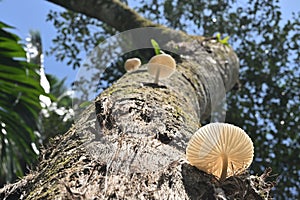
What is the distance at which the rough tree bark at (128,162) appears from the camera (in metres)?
0.96

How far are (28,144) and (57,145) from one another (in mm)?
1833

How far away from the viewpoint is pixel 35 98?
304 centimetres

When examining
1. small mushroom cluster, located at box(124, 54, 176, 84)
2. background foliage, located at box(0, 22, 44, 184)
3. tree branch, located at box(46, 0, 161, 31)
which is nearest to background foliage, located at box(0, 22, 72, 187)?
background foliage, located at box(0, 22, 44, 184)

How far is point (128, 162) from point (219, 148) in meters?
0.28

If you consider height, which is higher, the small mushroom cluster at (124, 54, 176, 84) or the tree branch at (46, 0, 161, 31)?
the tree branch at (46, 0, 161, 31)

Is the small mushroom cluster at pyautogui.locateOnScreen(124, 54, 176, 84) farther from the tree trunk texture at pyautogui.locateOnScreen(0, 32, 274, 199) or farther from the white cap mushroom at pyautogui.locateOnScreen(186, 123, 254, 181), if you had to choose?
the white cap mushroom at pyautogui.locateOnScreen(186, 123, 254, 181)

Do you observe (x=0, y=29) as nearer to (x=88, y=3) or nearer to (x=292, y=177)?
(x=88, y=3)

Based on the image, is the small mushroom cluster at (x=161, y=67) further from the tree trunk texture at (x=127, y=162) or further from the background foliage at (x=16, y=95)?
the background foliage at (x=16, y=95)

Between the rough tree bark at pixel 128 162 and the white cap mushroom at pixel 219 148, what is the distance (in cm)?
4

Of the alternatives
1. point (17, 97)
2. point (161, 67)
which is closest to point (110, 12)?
point (17, 97)

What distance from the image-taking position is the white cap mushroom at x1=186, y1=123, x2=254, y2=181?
3.60 ft

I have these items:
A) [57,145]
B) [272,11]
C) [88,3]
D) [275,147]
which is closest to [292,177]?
[275,147]

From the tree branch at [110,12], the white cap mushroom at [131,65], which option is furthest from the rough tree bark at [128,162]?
the tree branch at [110,12]

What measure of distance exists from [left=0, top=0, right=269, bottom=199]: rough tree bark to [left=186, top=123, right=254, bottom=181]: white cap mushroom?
1.4 inches
